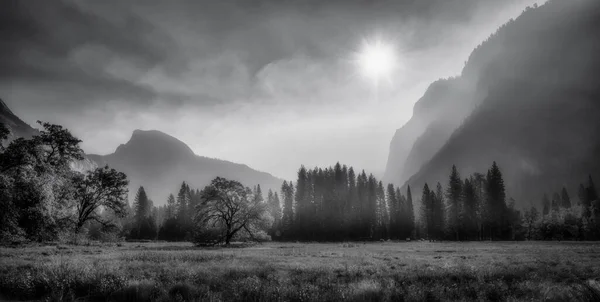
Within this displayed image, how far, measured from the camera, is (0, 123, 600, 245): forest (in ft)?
72.8

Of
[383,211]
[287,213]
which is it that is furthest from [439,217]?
[287,213]

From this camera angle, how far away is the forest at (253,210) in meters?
22.2

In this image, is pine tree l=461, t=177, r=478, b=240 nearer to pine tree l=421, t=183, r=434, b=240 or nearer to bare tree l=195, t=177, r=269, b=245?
pine tree l=421, t=183, r=434, b=240

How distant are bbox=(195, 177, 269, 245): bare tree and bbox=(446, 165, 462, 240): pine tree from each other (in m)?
51.5

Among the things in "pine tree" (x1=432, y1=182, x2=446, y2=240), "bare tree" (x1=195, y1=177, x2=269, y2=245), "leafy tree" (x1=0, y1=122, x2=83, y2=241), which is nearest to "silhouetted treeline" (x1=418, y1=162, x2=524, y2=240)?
"pine tree" (x1=432, y1=182, x2=446, y2=240)

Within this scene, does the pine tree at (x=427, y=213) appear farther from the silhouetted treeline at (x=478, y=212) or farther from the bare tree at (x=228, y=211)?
the bare tree at (x=228, y=211)

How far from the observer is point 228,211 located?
169 ft

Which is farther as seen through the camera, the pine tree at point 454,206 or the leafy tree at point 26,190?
the pine tree at point 454,206

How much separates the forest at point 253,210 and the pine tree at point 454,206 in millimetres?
240


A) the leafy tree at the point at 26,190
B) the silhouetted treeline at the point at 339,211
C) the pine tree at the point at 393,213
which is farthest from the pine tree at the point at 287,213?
the leafy tree at the point at 26,190

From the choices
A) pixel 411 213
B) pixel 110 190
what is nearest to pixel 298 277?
pixel 110 190

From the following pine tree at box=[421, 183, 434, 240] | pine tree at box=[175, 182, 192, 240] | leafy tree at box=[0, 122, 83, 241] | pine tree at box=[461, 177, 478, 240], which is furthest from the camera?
pine tree at box=[175, 182, 192, 240]

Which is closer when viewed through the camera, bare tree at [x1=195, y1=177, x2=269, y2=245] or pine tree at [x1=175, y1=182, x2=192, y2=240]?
bare tree at [x1=195, y1=177, x2=269, y2=245]

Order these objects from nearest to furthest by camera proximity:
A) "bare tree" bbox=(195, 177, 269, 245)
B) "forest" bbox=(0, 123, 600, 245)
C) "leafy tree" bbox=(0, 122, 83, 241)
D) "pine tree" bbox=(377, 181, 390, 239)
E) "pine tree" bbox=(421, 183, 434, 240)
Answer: "leafy tree" bbox=(0, 122, 83, 241), "forest" bbox=(0, 123, 600, 245), "bare tree" bbox=(195, 177, 269, 245), "pine tree" bbox=(421, 183, 434, 240), "pine tree" bbox=(377, 181, 390, 239)
